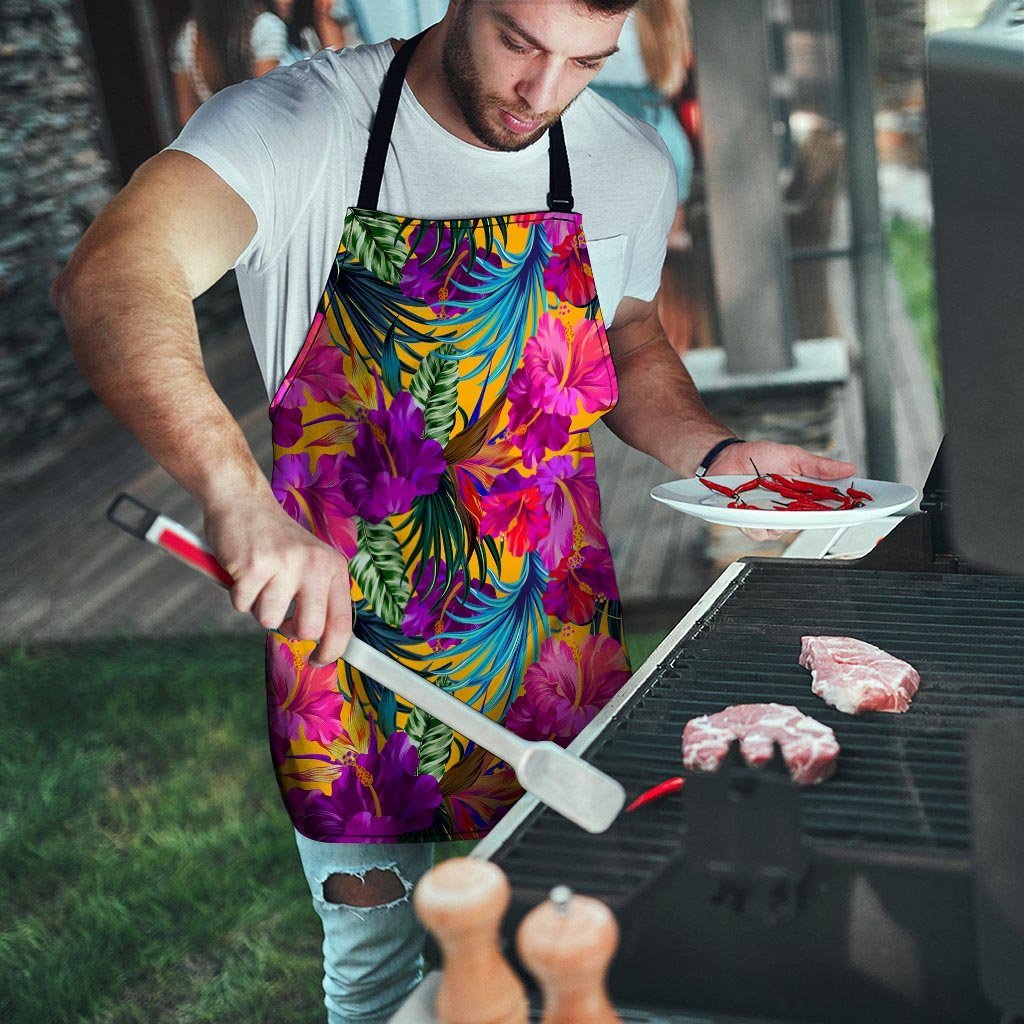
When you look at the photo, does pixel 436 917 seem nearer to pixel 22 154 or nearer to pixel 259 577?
pixel 259 577

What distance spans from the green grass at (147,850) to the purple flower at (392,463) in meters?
1.56

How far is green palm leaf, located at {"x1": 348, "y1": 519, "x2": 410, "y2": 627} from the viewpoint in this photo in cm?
181

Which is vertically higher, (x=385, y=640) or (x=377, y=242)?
(x=377, y=242)

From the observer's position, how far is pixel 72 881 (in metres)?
3.40

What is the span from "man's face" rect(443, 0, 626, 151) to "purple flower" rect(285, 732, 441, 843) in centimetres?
87

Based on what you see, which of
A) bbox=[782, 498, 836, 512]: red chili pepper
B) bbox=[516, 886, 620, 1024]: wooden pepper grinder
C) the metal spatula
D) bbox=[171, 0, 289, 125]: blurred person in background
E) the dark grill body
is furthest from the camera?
bbox=[171, 0, 289, 125]: blurred person in background

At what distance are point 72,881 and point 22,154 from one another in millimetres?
4107

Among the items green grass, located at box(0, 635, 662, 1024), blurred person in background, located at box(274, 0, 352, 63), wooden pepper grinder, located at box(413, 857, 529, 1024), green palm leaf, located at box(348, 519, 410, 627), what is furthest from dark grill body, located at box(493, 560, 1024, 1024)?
blurred person in background, located at box(274, 0, 352, 63)

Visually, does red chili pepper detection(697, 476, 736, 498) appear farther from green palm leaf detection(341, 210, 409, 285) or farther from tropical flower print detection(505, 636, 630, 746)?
green palm leaf detection(341, 210, 409, 285)

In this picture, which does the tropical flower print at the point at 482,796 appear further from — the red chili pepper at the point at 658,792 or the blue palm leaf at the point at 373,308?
the red chili pepper at the point at 658,792

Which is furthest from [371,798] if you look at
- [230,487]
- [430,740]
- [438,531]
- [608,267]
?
[608,267]

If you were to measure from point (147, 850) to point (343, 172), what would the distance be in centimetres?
231

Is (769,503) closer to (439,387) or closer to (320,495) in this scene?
(439,387)

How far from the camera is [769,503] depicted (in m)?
1.73
